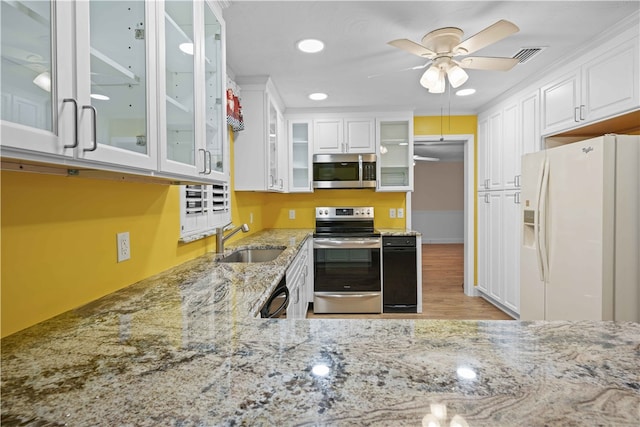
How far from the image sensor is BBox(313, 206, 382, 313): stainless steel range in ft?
12.2

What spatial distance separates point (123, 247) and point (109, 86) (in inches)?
29.8

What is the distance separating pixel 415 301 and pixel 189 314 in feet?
10.2

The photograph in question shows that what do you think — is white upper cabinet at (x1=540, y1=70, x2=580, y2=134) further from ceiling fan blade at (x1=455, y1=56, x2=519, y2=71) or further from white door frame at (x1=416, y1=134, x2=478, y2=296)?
white door frame at (x1=416, y1=134, x2=478, y2=296)

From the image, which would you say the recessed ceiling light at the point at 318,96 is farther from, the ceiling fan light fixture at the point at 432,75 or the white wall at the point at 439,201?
the white wall at the point at 439,201

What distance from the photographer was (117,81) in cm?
97

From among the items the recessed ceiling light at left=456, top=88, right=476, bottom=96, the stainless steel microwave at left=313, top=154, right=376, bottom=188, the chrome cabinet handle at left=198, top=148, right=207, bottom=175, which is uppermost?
the recessed ceiling light at left=456, top=88, right=476, bottom=96

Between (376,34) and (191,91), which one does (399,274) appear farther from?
(191,91)

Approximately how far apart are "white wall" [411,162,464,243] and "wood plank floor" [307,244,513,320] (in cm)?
247

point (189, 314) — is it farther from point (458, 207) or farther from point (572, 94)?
point (458, 207)

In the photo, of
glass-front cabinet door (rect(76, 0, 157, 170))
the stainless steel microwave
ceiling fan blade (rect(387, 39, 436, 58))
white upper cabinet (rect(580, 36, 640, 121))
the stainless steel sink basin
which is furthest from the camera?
the stainless steel microwave

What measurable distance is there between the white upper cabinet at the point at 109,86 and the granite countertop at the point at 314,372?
1.47 ft

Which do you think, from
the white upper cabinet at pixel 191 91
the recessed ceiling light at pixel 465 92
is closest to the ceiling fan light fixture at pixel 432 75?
the white upper cabinet at pixel 191 91

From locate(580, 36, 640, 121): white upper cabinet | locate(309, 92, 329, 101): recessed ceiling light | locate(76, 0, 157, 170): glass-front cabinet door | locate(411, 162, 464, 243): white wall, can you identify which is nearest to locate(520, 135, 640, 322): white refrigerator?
locate(580, 36, 640, 121): white upper cabinet

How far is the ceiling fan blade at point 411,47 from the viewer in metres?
1.96
